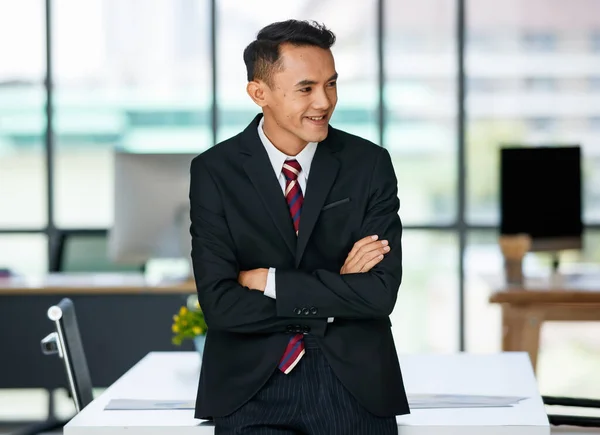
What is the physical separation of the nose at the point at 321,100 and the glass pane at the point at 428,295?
16.2 ft

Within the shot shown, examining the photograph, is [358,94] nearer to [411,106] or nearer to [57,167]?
[411,106]

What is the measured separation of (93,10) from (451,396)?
4.83 meters

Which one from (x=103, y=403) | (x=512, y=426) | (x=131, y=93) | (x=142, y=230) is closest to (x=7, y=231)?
(x=131, y=93)

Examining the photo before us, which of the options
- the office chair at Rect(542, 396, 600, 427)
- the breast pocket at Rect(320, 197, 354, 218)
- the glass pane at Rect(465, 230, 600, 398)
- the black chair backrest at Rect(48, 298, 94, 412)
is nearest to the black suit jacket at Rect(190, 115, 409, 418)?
the breast pocket at Rect(320, 197, 354, 218)

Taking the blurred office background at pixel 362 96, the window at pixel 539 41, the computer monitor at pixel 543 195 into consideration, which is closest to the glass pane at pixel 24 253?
the blurred office background at pixel 362 96

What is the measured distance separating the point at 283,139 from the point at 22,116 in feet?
16.6

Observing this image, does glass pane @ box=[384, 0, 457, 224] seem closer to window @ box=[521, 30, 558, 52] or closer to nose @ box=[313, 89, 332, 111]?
window @ box=[521, 30, 558, 52]

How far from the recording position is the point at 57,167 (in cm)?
702

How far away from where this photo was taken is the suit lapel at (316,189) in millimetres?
2139

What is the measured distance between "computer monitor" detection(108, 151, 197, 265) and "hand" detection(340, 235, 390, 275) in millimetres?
2743

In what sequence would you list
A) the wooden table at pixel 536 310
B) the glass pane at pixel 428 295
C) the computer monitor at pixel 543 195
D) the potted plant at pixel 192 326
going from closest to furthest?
the potted plant at pixel 192 326
the wooden table at pixel 536 310
the computer monitor at pixel 543 195
the glass pane at pixel 428 295

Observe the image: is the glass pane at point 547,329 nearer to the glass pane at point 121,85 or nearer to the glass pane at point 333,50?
the glass pane at point 333,50

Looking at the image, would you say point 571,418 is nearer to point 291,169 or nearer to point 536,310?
point 291,169

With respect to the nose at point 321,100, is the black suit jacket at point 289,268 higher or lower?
lower
